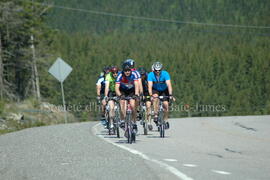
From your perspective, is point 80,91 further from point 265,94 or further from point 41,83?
point 41,83

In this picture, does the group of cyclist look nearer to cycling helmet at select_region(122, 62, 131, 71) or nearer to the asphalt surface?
cycling helmet at select_region(122, 62, 131, 71)

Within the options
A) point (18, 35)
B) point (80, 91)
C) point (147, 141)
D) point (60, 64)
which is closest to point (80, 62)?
point (80, 91)

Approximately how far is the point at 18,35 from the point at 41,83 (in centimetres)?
974

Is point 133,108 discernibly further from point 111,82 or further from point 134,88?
point 111,82

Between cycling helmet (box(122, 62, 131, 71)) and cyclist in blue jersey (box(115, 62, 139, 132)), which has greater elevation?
cycling helmet (box(122, 62, 131, 71))

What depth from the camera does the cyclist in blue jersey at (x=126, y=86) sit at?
1535 cm

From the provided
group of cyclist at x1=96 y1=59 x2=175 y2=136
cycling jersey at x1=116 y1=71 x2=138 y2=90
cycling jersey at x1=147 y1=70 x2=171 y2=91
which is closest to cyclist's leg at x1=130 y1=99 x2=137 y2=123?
group of cyclist at x1=96 y1=59 x2=175 y2=136

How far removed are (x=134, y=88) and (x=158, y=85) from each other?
3.01 meters

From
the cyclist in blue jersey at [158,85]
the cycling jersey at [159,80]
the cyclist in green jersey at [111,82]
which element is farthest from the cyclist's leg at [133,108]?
the cycling jersey at [159,80]

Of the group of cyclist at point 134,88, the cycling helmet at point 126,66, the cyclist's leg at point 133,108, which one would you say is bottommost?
the cyclist's leg at point 133,108

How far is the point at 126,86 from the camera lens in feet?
51.3

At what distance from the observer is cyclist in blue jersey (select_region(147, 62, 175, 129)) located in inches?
718

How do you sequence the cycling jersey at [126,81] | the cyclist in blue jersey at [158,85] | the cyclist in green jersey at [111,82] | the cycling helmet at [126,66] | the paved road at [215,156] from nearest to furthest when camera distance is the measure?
the paved road at [215,156] → the cycling helmet at [126,66] → the cycling jersey at [126,81] → the cyclist in green jersey at [111,82] → the cyclist in blue jersey at [158,85]

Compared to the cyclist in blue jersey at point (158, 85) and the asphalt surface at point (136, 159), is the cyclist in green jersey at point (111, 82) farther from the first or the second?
the asphalt surface at point (136, 159)
